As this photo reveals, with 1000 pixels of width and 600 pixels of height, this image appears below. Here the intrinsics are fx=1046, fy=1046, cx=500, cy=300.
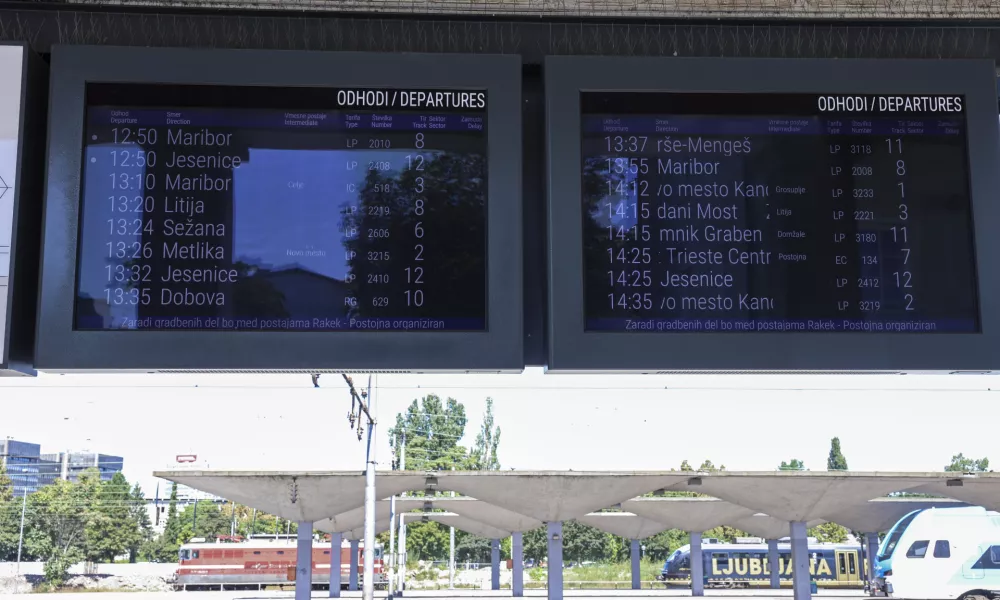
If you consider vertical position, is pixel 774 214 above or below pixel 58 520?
above

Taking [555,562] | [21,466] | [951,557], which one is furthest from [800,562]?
[21,466]

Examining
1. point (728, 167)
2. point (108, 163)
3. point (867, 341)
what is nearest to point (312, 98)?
point (108, 163)

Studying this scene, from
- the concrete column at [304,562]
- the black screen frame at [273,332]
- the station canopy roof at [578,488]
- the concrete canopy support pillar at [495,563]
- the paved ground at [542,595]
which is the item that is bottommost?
the paved ground at [542,595]

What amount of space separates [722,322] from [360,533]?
47758mm

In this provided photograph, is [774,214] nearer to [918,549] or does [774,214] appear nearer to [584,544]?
[918,549]

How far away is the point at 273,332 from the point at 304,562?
29723 millimetres

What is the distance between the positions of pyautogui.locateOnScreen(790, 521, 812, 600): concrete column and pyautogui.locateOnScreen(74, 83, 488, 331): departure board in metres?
28.8

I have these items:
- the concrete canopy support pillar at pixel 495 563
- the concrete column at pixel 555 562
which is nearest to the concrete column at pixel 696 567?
the concrete canopy support pillar at pixel 495 563

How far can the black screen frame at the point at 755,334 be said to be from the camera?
20.9 feet

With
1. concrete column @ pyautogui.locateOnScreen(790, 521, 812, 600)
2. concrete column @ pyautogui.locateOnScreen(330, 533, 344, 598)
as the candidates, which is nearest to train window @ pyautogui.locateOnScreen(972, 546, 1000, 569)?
Result: concrete column @ pyautogui.locateOnScreen(790, 521, 812, 600)

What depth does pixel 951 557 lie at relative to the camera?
1296 inches

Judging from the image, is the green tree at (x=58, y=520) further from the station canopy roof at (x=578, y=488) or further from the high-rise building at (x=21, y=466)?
the high-rise building at (x=21, y=466)

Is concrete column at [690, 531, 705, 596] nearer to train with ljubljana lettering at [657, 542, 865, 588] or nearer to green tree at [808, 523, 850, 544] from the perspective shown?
train with ljubljana lettering at [657, 542, 865, 588]

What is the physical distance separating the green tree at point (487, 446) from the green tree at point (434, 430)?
98 cm
